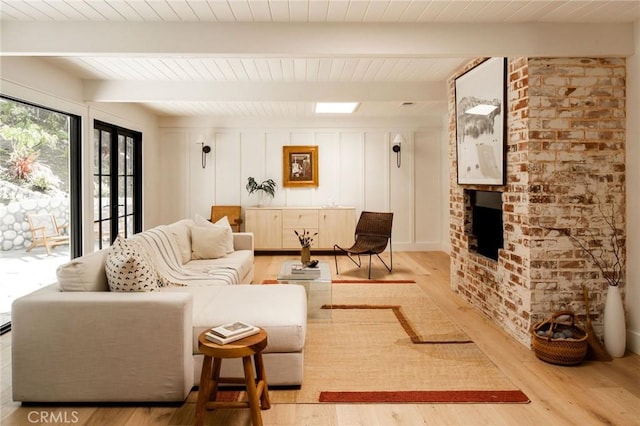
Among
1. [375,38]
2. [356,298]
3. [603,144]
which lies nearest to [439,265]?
[356,298]

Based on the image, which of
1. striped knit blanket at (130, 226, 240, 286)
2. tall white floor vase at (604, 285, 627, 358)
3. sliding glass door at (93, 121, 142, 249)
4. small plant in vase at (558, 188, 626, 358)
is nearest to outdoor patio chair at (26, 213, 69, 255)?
sliding glass door at (93, 121, 142, 249)

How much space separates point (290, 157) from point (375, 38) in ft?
16.5

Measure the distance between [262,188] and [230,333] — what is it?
5.87 meters

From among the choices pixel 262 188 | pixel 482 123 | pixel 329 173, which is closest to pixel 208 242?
pixel 482 123

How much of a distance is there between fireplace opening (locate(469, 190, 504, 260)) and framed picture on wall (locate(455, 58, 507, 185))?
0.18 m

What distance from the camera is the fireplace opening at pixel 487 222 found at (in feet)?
13.9

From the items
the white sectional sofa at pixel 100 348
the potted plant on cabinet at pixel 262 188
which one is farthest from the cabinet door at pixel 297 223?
the white sectional sofa at pixel 100 348

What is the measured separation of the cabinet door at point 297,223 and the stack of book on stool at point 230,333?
5.35 meters

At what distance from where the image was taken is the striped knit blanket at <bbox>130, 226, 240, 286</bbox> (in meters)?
3.95

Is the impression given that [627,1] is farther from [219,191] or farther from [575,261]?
[219,191]

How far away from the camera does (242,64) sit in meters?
4.54

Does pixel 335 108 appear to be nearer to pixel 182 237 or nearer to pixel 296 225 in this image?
pixel 296 225

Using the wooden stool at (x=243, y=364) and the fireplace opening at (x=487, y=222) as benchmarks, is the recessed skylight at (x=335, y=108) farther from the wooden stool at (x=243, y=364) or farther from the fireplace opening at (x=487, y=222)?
the wooden stool at (x=243, y=364)

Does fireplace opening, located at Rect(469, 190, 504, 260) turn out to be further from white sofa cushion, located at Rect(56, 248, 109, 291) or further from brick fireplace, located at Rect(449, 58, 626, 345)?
white sofa cushion, located at Rect(56, 248, 109, 291)
